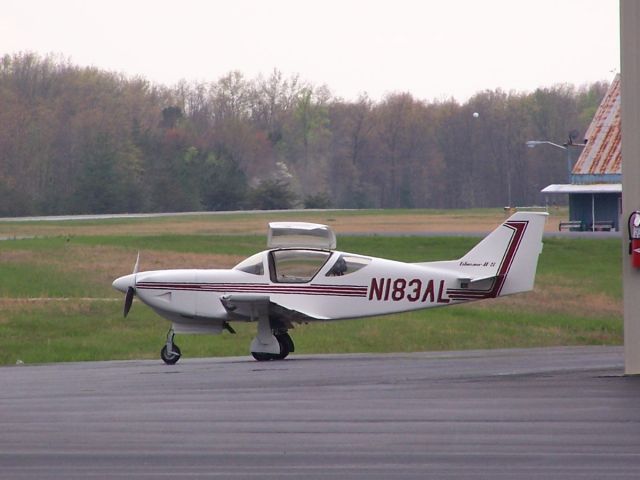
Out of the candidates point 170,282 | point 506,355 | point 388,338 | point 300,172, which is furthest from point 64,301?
point 300,172

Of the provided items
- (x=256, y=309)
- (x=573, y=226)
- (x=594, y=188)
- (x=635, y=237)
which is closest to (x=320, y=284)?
(x=256, y=309)

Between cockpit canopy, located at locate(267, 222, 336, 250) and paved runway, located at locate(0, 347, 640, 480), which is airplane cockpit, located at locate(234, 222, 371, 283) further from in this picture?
paved runway, located at locate(0, 347, 640, 480)

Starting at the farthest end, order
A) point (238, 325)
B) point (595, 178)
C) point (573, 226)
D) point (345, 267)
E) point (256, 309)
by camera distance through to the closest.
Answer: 1. point (595, 178)
2. point (573, 226)
3. point (238, 325)
4. point (345, 267)
5. point (256, 309)

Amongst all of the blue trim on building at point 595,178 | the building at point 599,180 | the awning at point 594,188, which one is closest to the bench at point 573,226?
the building at point 599,180

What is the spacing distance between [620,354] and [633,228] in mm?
5064

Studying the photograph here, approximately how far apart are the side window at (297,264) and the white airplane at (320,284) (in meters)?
0.02

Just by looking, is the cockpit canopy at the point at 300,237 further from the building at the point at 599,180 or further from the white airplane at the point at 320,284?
the building at the point at 599,180

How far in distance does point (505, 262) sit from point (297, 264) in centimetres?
310

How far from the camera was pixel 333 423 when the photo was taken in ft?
34.6

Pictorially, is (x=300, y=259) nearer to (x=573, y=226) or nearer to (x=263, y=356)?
(x=263, y=356)

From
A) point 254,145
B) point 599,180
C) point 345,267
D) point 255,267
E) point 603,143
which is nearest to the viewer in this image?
point 345,267

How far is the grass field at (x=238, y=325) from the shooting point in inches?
990

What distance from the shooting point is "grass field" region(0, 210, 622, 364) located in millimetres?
25156

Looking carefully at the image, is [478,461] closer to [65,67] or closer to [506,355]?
[506,355]
